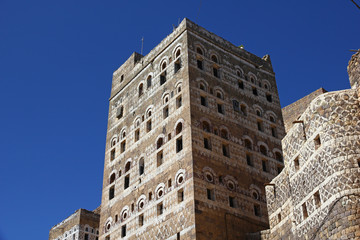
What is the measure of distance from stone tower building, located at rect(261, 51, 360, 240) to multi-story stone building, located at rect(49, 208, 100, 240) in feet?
57.0

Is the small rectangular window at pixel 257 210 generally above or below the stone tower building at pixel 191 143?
below

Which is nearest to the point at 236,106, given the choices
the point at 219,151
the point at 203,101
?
the point at 203,101

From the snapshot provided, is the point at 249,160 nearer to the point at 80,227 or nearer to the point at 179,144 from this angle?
the point at 179,144

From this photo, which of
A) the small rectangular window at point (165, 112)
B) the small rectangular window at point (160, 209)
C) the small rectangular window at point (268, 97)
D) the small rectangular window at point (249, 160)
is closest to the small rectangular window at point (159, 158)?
the small rectangular window at point (165, 112)

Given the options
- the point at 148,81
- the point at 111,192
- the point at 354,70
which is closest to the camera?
the point at 354,70

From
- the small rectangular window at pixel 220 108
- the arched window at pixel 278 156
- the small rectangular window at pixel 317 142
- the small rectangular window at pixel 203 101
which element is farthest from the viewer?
the arched window at pixel 278 156

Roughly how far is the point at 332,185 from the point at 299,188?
2051 millimetres

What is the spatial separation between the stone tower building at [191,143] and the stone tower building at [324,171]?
413 cm

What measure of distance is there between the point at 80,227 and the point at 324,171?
20862mm

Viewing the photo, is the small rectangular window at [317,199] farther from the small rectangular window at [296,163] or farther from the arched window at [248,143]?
the arched window at [248,143]

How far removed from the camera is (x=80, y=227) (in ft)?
111

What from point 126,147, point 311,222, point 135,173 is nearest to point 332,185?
point 311,222

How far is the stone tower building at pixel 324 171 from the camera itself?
616 inches

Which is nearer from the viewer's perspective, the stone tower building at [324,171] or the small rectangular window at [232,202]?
the stone tower building at [324,171]
